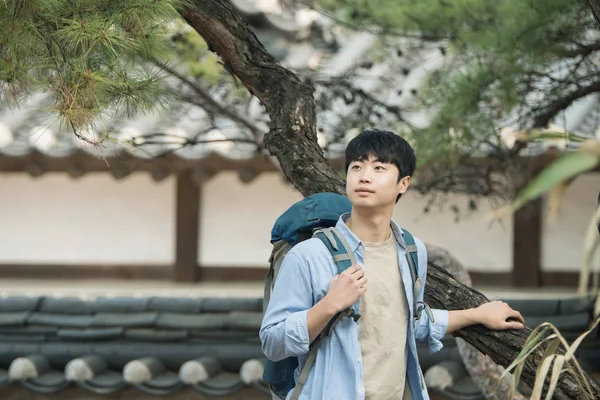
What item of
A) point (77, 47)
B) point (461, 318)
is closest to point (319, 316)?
point (461, 318)

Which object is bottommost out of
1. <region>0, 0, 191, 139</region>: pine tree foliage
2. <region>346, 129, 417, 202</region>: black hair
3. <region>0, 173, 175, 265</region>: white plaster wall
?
<region>0, 173, 175, 265</region>: white plaster wall

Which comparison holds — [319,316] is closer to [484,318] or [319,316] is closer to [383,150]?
[383,150]

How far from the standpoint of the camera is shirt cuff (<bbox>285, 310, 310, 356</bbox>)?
2336mm

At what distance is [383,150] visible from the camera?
2477 millimetres

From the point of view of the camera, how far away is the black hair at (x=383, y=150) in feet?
8.13

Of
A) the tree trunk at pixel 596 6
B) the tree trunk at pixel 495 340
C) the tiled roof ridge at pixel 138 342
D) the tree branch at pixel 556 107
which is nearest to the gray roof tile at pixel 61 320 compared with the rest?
the tiled roof ridge at pixel 138 342

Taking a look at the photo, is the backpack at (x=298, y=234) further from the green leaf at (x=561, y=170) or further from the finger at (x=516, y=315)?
the green leaf at (x=561, y=170)

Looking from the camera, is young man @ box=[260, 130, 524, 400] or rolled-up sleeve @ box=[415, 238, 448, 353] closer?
young man @ box=[260, 130, 524, 400]

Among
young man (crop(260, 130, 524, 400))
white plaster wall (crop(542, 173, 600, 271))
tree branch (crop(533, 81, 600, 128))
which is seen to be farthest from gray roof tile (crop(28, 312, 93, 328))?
white plaster wall (crop(542, 173, 600, 271))

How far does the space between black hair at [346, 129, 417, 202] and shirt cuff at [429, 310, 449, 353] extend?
44cm

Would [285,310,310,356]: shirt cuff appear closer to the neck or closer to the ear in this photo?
the neck

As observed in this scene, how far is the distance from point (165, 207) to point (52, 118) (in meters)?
5.57

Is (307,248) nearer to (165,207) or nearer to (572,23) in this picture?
(572,23)

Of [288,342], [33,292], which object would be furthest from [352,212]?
[33,292]
